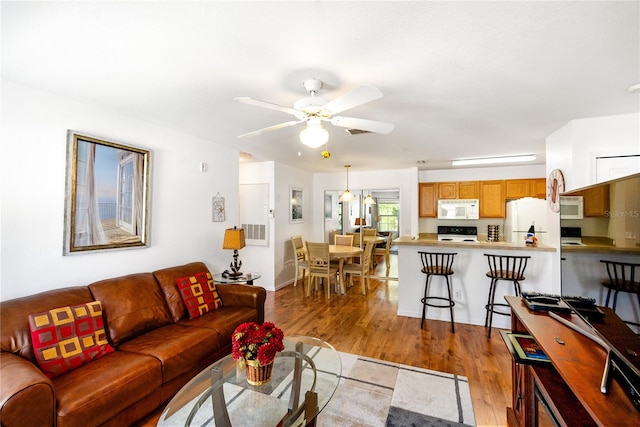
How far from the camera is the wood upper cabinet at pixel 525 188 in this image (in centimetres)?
536

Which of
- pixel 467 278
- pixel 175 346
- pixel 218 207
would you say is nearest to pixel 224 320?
pixel 175 346

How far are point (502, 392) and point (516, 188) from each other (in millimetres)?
4450

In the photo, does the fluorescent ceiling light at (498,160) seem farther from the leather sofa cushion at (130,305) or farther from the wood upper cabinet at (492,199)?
the leather sofa cushion at (130,305)

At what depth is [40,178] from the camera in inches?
85.4

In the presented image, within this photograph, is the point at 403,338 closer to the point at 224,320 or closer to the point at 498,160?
the point at 224,320

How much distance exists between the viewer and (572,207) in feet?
4.67

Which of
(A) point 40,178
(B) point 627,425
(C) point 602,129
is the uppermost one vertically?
(C) point 602,129

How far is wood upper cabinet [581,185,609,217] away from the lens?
1.18 m

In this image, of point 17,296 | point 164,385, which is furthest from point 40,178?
point 164,385

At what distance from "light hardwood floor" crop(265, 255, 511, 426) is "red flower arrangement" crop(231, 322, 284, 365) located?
1514 mm

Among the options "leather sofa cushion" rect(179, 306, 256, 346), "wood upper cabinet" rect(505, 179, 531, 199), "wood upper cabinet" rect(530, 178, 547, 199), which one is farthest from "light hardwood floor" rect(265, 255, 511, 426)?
"wood upper cabinet" rect(530, 178, 547, 199)

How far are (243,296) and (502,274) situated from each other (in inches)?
119

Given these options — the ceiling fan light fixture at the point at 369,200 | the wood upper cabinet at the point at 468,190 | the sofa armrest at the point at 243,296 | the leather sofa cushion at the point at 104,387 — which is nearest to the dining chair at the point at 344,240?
the ceiling fan light fixture at the point at 369,200

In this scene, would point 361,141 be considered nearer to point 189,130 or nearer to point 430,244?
point 430,244
